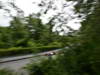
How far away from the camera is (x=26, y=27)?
220 inches

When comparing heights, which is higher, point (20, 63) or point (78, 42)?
point (78, 42)

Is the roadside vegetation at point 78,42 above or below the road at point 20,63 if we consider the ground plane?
above

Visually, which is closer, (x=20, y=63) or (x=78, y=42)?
(x=78, y=42)

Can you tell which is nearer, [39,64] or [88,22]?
[88,22]

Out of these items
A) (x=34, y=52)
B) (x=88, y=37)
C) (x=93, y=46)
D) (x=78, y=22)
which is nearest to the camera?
(x=93, y=46)

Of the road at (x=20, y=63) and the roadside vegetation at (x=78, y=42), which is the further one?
the road at (x=20, y=63)

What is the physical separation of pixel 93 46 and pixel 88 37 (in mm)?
294

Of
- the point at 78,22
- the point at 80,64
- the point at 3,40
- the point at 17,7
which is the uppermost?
the point at 17,7

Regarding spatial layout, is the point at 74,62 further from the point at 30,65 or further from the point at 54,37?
the point at 30,65

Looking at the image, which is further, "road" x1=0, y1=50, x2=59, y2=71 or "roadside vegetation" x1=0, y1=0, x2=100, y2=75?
"road" x1=0, y1=50, x2=59, y2=71

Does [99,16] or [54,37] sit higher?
[99,16]

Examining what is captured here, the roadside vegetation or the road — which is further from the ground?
the roadside vegetation

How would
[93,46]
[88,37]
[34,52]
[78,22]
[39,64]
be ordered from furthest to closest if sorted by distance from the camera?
[39,64] → [34,52] → [78,22] → [88,37] → [93,46]

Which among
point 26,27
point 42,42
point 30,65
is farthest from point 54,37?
point 30,65
